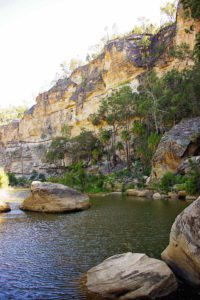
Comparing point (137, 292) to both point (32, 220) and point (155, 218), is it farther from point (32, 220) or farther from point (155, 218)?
point (32, 220)

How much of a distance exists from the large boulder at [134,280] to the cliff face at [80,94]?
54.1m

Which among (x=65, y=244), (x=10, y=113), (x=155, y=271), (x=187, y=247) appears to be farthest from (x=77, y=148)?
(x=10, y=113)

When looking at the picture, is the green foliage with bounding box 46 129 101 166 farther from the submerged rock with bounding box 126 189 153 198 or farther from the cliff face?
the submerged rock with bounding box 126 189 153 198

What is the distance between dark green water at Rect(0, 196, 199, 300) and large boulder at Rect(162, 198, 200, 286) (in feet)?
2.26

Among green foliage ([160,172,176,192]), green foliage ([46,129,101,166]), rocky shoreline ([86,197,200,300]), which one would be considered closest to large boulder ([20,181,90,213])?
green foliage ([160,172,176,192])

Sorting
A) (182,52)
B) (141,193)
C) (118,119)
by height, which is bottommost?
(141,193)

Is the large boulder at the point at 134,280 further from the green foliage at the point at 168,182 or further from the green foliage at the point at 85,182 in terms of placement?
the green foliage at the point at 85,182

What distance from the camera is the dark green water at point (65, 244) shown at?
959cm

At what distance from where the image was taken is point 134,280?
8.73 m

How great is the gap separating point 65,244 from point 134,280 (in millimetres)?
6381

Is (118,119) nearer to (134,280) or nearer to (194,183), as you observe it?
(194,183)

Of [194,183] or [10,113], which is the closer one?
[194,183]

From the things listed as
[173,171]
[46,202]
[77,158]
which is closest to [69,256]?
[46,202]

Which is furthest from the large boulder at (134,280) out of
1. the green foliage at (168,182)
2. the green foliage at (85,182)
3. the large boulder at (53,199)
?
the green foliage at (85,182)
